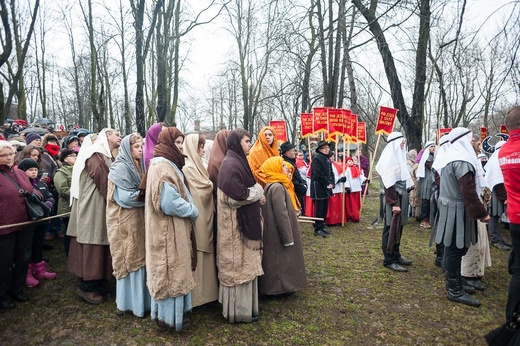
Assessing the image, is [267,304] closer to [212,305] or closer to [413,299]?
[212,305]

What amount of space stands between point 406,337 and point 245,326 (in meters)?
1.63

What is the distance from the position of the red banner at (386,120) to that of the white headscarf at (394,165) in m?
2.80

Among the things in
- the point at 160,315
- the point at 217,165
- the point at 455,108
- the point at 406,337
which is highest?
the point at 455,108

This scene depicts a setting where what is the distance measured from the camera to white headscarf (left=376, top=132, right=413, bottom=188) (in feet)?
16.9

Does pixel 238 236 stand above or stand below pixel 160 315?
above

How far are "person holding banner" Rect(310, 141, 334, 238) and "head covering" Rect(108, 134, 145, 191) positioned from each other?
14.8ft

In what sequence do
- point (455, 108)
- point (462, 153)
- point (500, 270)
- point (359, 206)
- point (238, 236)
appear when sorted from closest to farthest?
point (238, 236) → point (462, 153) → point (500, 270) → point (359, 206) → point (455, 108)

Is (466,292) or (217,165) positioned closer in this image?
(217,165)

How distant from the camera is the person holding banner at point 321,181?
24.7 ft

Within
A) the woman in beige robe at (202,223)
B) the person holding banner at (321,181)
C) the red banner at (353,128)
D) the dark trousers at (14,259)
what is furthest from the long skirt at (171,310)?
the red banner at (353,128)

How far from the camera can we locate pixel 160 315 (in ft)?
11.0

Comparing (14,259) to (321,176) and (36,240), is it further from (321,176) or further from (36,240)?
(321,176)

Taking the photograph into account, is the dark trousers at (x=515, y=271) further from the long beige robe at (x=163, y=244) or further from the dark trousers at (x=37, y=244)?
the dark trousers at (x=37, y=244)

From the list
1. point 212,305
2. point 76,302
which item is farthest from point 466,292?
point 76,302
